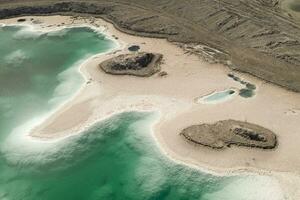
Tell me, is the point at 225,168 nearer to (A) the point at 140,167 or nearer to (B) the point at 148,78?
(A) the point at 140,167

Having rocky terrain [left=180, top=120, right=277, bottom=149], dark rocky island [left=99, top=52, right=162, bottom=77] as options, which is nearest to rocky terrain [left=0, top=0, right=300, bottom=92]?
dark rocky island [left=99, top=52, right=162, bottom=77]

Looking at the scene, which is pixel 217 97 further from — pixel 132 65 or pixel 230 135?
pixel 132 65

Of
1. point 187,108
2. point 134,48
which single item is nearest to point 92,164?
point 187,108

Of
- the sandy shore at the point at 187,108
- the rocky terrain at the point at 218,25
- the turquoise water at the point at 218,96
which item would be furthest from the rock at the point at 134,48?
the turquoise water at the point at 218,96

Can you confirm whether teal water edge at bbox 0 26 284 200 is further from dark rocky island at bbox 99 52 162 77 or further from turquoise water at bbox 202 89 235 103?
turquoise water at bbox 202 89 235 103

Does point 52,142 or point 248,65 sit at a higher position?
point 248,65

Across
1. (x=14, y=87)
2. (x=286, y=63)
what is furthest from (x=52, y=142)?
(x=286, y=63)

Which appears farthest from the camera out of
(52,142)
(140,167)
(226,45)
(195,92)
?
(226,45)

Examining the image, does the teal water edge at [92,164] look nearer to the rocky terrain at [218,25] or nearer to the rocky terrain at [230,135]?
the rocky terrain at [230,135]
